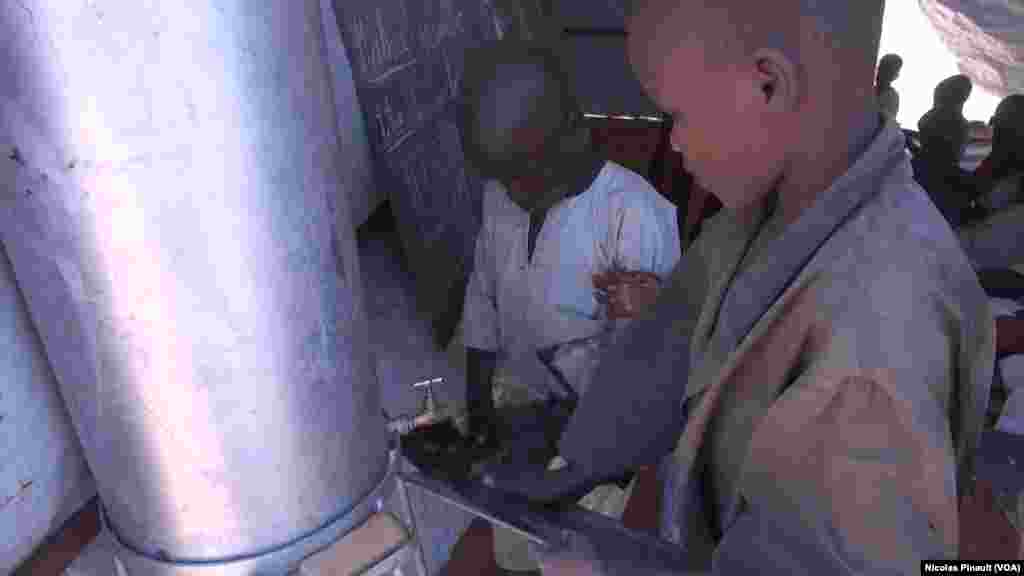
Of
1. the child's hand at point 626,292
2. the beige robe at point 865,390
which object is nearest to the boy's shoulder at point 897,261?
the beige robe at point 865,390

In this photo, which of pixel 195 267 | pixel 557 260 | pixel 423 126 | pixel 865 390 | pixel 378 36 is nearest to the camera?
pixel 865 390

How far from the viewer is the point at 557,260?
1.73 metres

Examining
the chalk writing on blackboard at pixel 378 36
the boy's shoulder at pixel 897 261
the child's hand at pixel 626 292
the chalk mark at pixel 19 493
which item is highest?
the boy's shoulder at pixel 897 261

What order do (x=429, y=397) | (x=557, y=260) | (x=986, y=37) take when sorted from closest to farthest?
1. (x=429, y=397)
2. (x=557, y=260)
3. (x=986, y=37)

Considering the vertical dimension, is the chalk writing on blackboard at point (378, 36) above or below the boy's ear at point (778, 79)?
below

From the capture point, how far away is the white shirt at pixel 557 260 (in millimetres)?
1702

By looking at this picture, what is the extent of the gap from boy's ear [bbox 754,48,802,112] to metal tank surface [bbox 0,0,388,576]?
371mm

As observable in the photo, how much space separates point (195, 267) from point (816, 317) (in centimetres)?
48

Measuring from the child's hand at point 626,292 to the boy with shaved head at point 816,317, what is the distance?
2.58ft

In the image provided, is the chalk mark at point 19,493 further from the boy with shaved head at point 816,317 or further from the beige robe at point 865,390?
the beige robe at point 865,390

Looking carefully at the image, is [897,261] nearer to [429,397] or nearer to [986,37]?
[429,397]

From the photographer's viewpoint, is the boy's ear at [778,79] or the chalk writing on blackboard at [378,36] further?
the chalk writing on blackboard at [378,36]

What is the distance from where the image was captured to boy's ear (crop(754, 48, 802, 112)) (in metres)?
0.68

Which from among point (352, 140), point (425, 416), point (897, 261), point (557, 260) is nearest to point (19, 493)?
point (425, 416)
